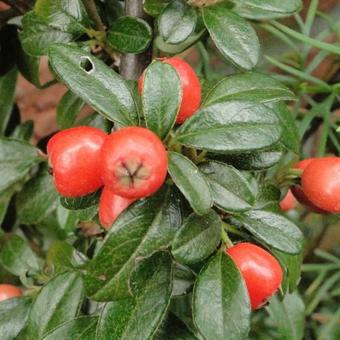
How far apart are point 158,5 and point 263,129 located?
191mm

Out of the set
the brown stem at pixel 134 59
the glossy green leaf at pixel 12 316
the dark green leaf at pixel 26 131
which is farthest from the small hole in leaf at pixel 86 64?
the dark green leaf at pixel 26 131

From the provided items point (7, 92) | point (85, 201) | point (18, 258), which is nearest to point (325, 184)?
point (85, 201)

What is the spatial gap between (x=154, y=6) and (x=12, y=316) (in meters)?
0.38

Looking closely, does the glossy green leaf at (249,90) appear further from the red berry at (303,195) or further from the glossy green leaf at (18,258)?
the glossy green leaf at (18,258)

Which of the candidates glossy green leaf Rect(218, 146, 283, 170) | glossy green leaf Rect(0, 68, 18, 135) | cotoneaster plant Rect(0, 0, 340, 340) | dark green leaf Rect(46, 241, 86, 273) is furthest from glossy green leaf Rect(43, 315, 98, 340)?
glossy green leaf Rect(0, 68, 18, 135)

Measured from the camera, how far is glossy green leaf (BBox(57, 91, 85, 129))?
0.85 metres

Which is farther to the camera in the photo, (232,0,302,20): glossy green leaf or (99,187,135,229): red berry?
(232,0,302,20): glossy green leaf

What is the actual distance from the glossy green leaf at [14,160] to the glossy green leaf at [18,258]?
11cm

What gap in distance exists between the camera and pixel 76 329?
666 millimetres

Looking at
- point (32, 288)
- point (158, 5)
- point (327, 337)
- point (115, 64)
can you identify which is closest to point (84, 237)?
point (32, 288)

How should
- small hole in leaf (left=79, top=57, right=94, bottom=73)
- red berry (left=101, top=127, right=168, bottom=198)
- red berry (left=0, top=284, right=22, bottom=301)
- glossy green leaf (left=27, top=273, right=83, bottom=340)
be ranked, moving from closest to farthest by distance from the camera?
1. red berry (left=101, top=127, right=168, bottom=198)
2. small hole in leaf (left=79, top=57, right=94, bottom=73)
3. glossy green leaf (left=27, top=273, right=83, bottom=340)
4. red berry (left=0, top=284, right=22, bottom=301)

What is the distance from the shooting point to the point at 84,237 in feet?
3.04

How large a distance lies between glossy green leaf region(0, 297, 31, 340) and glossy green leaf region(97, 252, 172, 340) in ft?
0.69

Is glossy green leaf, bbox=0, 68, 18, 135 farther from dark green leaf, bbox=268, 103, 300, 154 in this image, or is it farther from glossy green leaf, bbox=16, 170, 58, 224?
dark green leaf, bbox=268, 103, 300, 154
